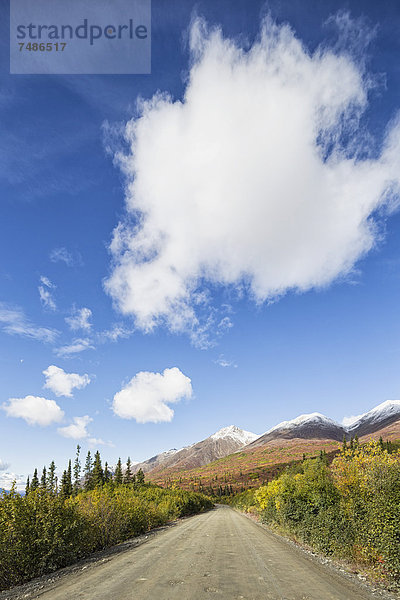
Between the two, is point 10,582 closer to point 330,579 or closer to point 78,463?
point 330,579

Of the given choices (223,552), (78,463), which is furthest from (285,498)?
(78,463)

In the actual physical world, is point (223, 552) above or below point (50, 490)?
below

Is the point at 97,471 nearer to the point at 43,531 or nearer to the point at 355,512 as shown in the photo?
the point at 43,531

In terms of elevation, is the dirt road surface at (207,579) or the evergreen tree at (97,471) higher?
the evergreen tree at (97,471)

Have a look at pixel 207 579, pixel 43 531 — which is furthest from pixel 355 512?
pixel 43 531

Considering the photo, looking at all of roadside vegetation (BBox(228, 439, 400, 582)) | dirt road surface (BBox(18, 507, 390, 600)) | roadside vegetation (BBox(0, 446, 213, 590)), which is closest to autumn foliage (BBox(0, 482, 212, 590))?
roadside vegetation (BBox(0, 446, 213, 590))

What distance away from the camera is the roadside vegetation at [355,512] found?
11.9 meters

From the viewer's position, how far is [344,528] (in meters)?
16.0

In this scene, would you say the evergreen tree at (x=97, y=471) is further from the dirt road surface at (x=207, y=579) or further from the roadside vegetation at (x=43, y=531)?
the dirt road surface at (x=207, y=579)

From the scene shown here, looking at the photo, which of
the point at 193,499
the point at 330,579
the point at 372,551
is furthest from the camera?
the point at 193,499

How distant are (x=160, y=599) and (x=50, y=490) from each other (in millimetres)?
9100

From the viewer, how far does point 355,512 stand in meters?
15.0

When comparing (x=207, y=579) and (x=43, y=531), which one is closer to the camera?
(x=207, y=579)

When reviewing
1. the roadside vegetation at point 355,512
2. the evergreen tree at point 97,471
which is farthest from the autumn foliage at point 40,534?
the evergreen tree at point 97,471
